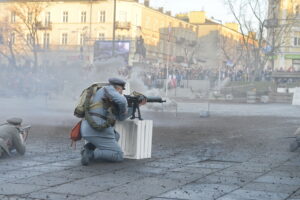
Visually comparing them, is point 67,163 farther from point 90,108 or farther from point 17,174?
point 17,174

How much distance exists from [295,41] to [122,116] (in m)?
70.3

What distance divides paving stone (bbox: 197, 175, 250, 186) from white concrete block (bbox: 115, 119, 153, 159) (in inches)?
78.1

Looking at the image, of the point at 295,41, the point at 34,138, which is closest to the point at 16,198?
the point at 34,138

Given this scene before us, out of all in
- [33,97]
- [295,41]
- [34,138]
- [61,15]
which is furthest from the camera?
[295,41]

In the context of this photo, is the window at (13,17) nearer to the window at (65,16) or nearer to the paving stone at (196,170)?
the window at (65,16)

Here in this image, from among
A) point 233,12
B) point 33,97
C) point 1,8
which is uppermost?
point 233,12

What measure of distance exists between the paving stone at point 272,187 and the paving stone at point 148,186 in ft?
3.12

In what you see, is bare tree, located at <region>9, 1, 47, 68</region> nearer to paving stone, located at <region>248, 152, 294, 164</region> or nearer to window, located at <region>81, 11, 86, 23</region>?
window, located at <region>81, 11, 86, 23</region>

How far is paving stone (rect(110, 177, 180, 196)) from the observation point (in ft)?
23.6

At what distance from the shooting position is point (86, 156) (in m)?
9.37

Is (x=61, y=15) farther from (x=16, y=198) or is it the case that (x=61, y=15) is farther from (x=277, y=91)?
(x=16, y=198)

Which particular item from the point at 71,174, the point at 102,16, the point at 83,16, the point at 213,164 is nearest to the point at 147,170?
the point at 71,174

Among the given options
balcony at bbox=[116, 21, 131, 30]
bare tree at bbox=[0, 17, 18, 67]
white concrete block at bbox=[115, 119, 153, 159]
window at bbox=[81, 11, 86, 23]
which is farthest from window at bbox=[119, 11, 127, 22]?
white concrete block at bbox=[115, 119, 153, 159]

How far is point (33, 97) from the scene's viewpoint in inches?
1284
